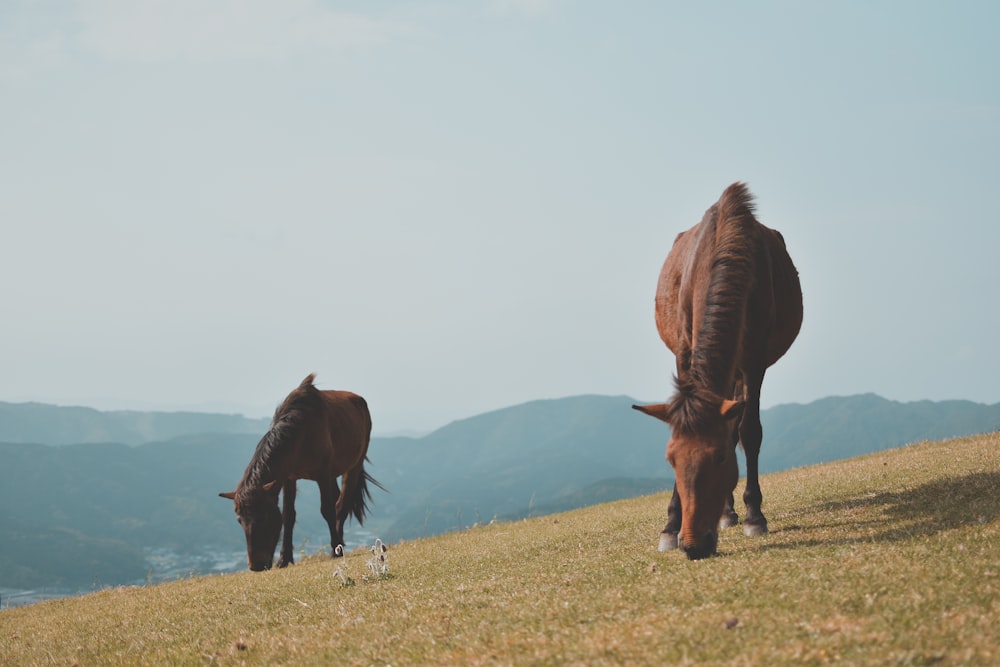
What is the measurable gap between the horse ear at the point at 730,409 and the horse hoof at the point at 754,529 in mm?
2461

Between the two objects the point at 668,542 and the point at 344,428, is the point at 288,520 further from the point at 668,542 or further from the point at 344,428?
the point at 668,542

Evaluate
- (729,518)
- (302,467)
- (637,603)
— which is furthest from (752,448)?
(302,467)

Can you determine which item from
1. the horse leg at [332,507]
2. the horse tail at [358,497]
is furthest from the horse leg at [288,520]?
the horse tail at [358,497]

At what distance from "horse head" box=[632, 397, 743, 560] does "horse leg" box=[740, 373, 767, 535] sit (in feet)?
6.76

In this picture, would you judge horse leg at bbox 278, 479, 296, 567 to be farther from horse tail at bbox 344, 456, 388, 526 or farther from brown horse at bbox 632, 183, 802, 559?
brown horse at bbox 632, 183, 802, 559

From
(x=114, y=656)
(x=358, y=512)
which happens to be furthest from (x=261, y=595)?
(x=358, y=512)

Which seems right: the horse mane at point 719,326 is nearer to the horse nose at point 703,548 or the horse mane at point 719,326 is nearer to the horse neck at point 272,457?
the horse nose at point 703,548

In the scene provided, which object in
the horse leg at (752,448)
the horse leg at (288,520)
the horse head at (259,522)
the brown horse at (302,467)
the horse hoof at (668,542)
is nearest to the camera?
the horse hoof at (668,542)

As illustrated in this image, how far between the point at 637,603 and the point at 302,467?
520 inches

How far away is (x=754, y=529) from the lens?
34.8 feet

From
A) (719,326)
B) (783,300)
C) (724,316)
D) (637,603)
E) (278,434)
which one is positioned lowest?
(637,603)

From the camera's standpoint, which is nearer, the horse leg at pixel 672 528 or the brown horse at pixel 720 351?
the brown horse at pixel 720 351

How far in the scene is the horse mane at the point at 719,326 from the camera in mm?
8766

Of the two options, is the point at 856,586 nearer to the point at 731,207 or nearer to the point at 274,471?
the point at 731,207
